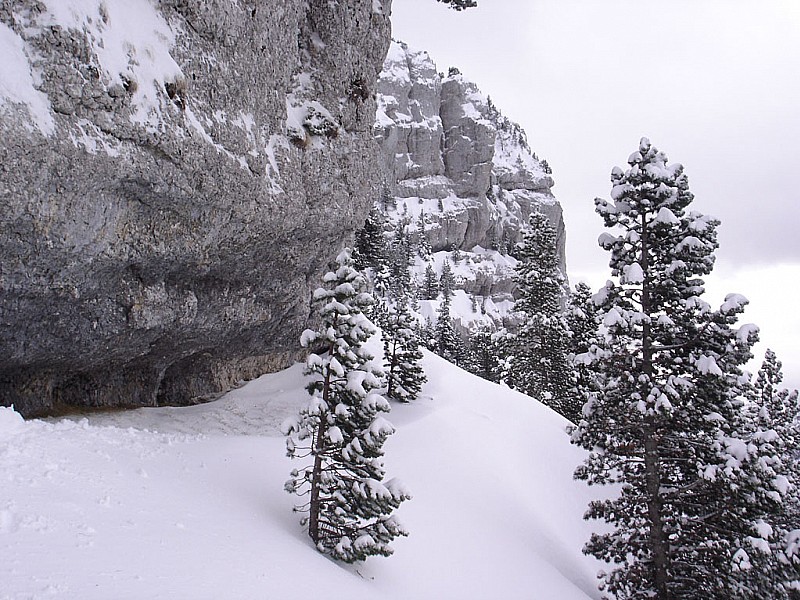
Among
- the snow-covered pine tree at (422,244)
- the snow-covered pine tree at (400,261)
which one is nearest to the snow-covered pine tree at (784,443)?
the snow-covered pine tree at (400,261)

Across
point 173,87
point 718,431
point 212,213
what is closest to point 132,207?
point 212,213

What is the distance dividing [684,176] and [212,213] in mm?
12186

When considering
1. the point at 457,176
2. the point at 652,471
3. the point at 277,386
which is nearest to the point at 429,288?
the point at 457,176

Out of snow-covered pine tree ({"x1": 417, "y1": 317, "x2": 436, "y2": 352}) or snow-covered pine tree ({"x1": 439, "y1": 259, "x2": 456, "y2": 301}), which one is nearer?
snow-covered pine tree ({"x1": 417, "y1": 317, "x2": 436, "y2": 352})

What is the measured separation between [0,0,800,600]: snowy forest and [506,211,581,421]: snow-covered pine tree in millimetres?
9381

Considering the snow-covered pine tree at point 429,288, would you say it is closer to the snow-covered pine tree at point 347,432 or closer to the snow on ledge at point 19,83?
the snow-covered pine tree at point 347,432

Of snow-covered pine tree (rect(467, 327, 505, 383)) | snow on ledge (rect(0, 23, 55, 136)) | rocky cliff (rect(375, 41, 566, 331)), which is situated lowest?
snow-covered pine tree (rect(467, 327, 505, 383))

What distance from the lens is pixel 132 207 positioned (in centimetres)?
1276

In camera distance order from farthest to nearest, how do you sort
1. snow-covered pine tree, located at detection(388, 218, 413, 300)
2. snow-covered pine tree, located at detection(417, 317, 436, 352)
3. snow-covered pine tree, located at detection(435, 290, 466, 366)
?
snow-covered pine tree, located at detection(388, 218, 413, 300) < snow-covered pine tree, located at detection(435, 290, 466, 366) < snow-covered pine tree, located at detection(417, 317, 436, 352)

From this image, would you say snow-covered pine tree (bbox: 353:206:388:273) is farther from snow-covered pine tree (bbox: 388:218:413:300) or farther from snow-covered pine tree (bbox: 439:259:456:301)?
snow-covered pine tree (bbox: 439:259:456:301)

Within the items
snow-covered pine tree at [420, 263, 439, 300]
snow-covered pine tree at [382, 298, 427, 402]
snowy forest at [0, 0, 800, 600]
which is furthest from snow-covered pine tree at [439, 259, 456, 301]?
snowy forest at [0, 0, 800, 600]

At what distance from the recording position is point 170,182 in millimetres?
12836

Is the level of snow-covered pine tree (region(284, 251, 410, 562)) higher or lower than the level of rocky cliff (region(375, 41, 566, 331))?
lower

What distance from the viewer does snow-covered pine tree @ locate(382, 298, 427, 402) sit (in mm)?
21125
